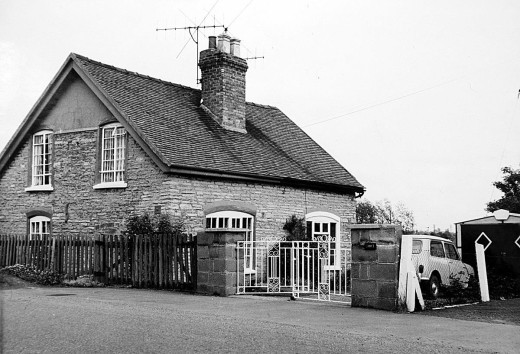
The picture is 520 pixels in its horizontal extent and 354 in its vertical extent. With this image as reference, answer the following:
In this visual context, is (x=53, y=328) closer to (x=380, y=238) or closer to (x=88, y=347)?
(x=88, y=347)

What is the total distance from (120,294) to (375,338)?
25.8 feet

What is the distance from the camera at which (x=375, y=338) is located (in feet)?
28.4

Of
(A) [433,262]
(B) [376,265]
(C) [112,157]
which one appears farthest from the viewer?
(C) [112,157]

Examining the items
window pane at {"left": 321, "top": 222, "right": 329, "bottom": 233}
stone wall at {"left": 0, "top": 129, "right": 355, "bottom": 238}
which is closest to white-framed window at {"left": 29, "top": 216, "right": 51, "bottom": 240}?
stone wall at {"left": 0, "top": 129, "right": 355, "bottom": 238}

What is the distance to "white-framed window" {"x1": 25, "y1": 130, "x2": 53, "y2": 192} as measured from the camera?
22.9 metres

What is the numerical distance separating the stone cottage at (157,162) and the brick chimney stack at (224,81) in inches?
1.4

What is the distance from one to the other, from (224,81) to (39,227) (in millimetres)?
8188

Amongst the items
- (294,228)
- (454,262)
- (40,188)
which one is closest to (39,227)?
(40,188)

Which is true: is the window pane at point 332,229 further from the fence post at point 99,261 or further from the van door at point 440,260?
the fence post at point 99,261

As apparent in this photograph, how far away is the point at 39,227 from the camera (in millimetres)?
22906

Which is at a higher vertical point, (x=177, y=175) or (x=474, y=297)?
(x=177, y=175)

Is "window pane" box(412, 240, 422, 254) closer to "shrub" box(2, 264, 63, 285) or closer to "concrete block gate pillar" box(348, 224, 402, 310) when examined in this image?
"concrete block gate pillar" box(348, 224, 402, 310)

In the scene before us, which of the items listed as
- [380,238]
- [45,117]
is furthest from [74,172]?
[380,238]

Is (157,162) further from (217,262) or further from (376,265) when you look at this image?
(376,265)
